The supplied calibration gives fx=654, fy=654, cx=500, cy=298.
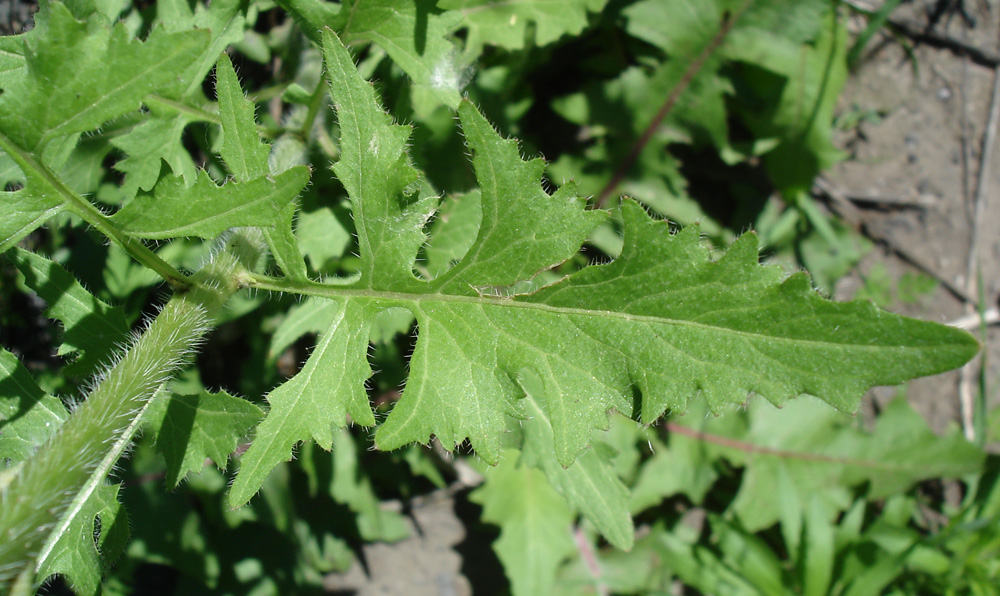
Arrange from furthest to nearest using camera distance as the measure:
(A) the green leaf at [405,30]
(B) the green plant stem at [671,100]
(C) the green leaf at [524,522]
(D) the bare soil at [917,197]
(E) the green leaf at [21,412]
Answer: (D) the bare soil at [917,197] < (C) the green leaf at [524,522] < (B) the green plant stem at [671,100] < (A) the green leaf at [405,30] < (E) the green leaf at [21,412]

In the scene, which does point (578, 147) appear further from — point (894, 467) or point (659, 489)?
point (894, 467)

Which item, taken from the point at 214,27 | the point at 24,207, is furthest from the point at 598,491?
the point at 214,27

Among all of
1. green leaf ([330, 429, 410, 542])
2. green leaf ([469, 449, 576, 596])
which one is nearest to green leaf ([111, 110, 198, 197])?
green leaf ([330, 429, 410, 542])

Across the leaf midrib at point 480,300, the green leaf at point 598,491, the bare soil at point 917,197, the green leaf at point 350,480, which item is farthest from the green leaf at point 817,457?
the leaf midrib at point 480,300

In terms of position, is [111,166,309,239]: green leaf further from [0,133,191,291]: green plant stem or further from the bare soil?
the bare soil

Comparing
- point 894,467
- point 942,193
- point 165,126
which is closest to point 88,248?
point 165,126

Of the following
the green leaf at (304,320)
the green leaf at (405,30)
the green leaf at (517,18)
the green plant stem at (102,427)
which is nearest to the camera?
the green plant stem at (102,427)

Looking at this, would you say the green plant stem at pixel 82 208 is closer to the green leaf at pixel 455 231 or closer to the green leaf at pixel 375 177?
the green leaf at pixel 375 177
